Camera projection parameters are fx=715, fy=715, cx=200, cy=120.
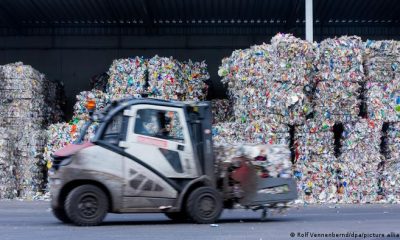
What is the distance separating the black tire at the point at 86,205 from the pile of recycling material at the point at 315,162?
721 centimetres

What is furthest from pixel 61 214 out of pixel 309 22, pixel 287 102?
pixel 309 22

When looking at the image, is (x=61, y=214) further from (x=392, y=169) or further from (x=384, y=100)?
(x=392, y=169)

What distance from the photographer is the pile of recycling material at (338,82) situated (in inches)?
680

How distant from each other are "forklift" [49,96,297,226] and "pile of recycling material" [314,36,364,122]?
19.6ft

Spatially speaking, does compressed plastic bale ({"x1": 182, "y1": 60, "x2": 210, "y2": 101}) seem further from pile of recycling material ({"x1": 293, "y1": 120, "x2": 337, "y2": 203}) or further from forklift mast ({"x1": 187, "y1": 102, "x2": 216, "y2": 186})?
forklift mast ({"x1": 187, "y1": 102, "x2": 216, "y2": 186})

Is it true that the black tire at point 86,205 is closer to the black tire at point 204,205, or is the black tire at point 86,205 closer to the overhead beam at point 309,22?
the black tire at point 204,205

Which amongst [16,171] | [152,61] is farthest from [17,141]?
[152,61]

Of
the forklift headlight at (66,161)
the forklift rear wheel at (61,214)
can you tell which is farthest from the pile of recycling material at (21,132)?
the forklift headlight at (66,161)

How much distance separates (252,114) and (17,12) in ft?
32.4

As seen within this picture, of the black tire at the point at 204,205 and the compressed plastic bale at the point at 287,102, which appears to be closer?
the black tire at the point at 204,205

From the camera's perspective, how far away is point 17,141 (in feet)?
62.4

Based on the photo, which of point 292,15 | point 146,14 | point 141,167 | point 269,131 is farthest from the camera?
point 292,15

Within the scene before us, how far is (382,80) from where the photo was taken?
17.6 metres

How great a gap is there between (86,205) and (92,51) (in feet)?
47.4
